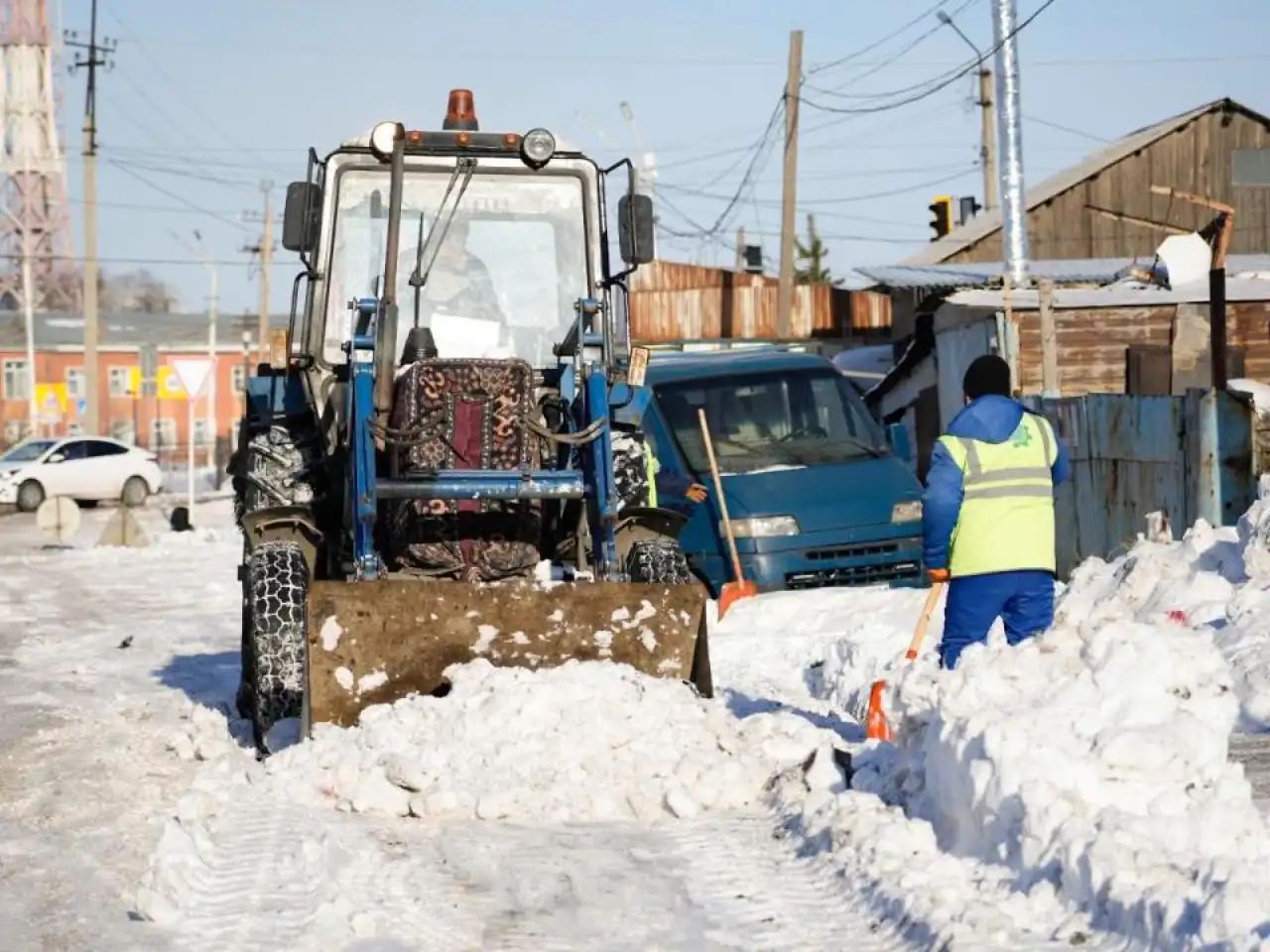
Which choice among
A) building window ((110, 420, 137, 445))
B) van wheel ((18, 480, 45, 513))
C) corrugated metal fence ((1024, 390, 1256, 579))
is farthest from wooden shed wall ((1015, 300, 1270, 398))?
building window ((110, 420, 137, 445))

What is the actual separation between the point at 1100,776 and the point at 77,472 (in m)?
35.5

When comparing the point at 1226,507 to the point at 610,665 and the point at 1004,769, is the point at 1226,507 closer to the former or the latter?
the point at 610,665

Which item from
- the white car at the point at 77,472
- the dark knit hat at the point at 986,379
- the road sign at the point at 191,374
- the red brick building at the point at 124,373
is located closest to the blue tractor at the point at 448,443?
the dark knit hat at the point at 986,379

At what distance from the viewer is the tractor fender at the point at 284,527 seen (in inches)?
357

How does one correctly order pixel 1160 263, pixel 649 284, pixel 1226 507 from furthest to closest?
pixel 649 284 < pixel 1160 263 < pixel 1226 507

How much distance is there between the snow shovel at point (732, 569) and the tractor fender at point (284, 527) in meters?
5.03

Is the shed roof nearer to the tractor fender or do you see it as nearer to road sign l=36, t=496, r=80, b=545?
road sign l=36, t=496, r=80, b=545

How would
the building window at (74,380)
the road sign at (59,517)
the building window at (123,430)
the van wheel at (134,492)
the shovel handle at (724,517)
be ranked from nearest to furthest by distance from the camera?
the shovel handle at (724,517) < the road sign at (59,517) < the van wheel at (134,492) < the building window at (123,430) < the building window at (74,380)

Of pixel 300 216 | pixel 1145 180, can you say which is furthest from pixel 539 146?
pixel 1145 180

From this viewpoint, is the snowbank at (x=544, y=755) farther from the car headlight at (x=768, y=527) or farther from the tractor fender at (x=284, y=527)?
the car headlight at (x=768, y=527)

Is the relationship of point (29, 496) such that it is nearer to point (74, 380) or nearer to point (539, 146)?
point (539, 146)

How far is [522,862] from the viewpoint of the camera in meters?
6.32

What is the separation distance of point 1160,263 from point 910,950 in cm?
1761

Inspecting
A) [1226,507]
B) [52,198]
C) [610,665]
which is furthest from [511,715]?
[52,198]
